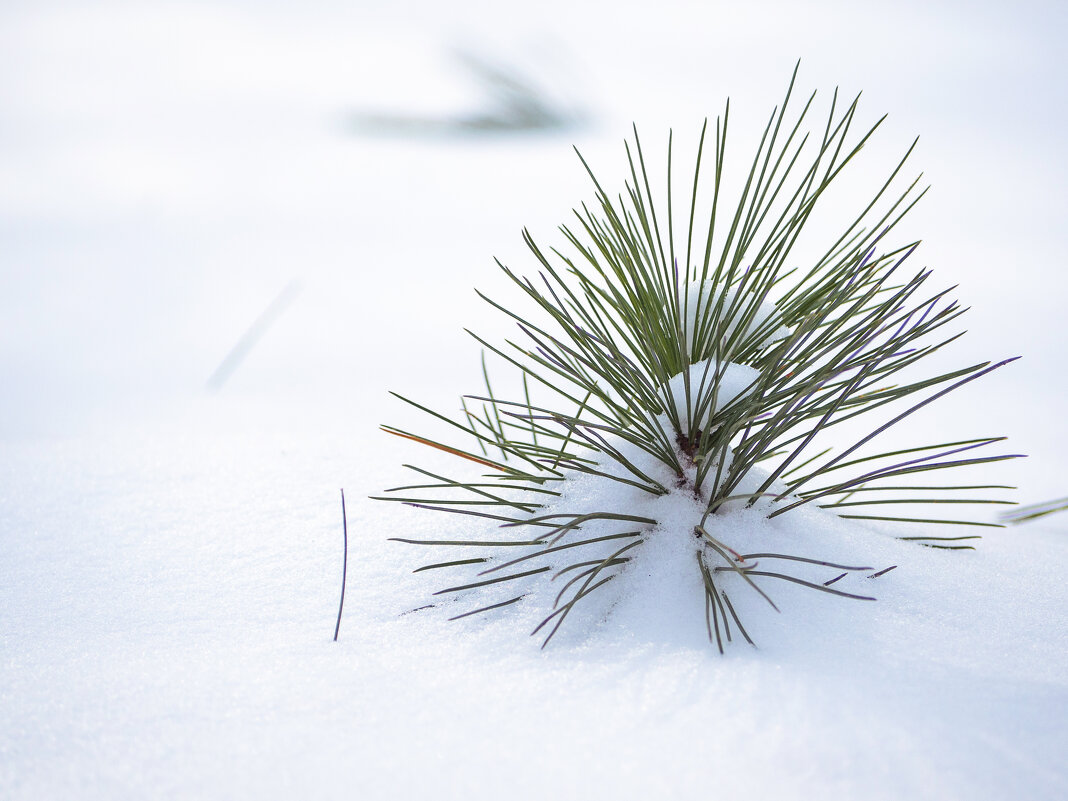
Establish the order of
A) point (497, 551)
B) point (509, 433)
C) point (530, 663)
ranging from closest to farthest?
point (530, 663) < point (497, 551) < point (509, 433)

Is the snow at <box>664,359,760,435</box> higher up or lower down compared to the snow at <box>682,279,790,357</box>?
lower down

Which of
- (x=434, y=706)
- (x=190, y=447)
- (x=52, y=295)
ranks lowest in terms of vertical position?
(x=434, y=706)

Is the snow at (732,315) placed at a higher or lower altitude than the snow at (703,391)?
higher

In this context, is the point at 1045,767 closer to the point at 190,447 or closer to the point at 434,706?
the point at 434,706

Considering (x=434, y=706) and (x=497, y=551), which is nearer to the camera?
(x=434, y=706)

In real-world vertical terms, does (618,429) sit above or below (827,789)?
above

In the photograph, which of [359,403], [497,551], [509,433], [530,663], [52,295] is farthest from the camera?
[52,295]

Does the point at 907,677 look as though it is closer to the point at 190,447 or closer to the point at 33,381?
the point at 190,447

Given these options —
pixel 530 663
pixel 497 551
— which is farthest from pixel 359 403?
pixel 530 663

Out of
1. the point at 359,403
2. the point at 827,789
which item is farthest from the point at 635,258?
the point at 359,403
